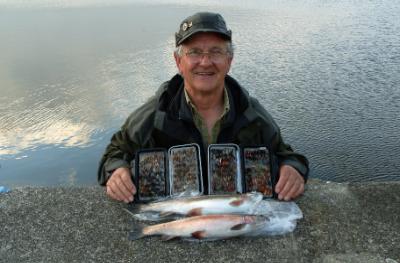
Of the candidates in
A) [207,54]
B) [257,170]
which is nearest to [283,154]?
[257,170]

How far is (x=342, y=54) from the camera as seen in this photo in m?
16.3

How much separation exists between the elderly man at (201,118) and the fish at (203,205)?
25cm

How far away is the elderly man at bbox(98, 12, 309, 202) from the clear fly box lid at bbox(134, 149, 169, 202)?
0.09 m

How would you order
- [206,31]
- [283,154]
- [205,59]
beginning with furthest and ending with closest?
[283,154] → [205,59] → [206,31]

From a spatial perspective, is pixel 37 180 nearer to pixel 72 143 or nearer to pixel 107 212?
pixel 72 143

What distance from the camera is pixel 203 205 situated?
3.28m

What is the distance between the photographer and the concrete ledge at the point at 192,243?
3037mm

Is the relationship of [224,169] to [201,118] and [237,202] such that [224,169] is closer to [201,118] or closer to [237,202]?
[237,202]

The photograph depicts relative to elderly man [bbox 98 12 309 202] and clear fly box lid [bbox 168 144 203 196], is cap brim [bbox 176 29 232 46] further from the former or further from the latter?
clear fly box lid [bbox 168 144 203 196]

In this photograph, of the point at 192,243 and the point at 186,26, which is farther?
the point at 186,26

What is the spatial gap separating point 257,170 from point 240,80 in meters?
11.5

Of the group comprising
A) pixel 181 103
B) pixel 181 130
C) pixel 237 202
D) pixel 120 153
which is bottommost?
pixel 237 202

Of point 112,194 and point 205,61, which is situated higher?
point 205,61

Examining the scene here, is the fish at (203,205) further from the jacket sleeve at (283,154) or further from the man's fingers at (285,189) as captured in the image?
the jacket sleeve at (283,154)
